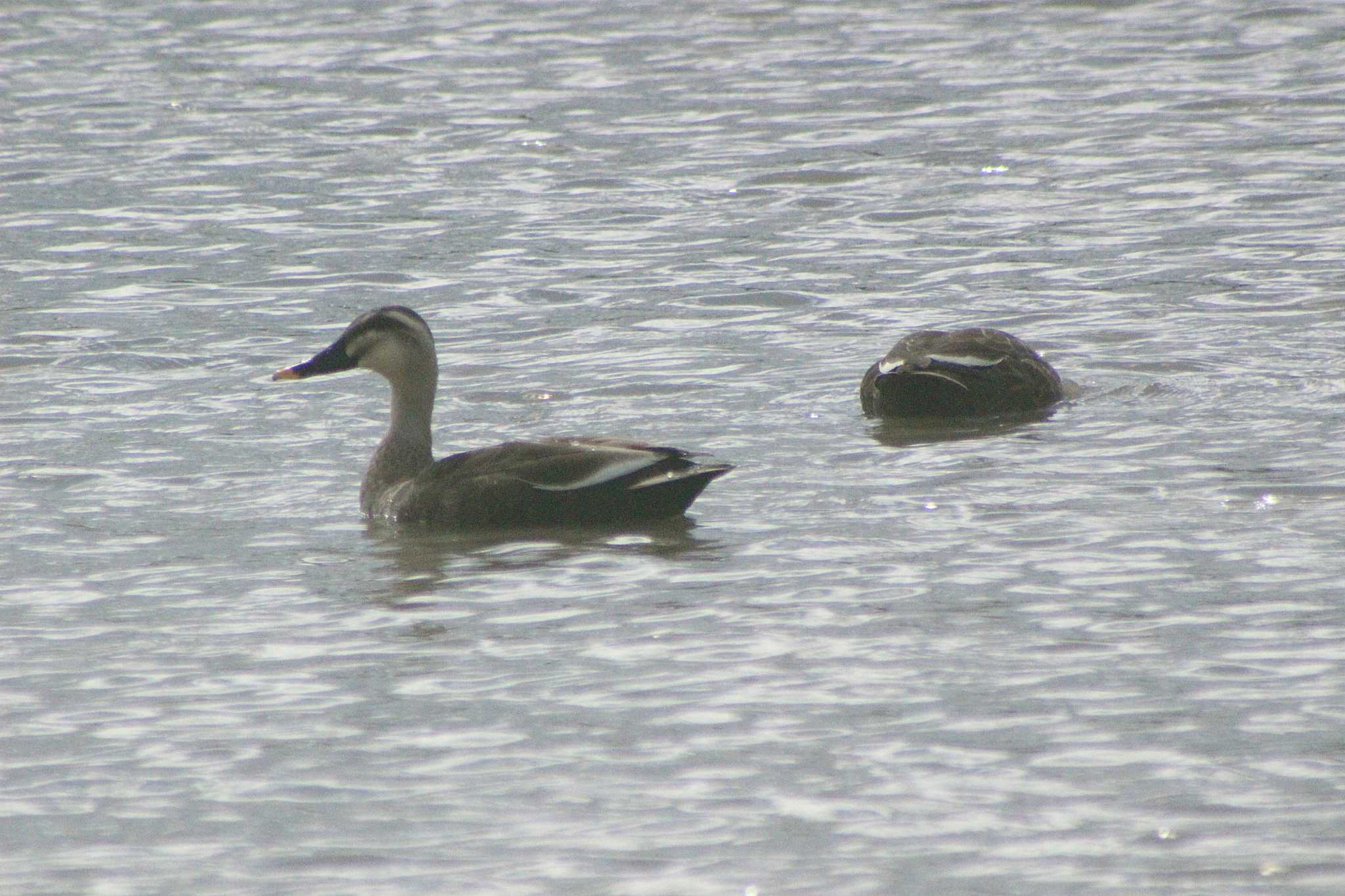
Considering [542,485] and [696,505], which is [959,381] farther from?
[542,485]

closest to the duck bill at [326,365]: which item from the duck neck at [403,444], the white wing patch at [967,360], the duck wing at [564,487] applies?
the duck neck at [403,444]

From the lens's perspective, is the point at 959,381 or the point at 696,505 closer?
the point at 696,505

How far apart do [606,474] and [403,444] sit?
4.01ft

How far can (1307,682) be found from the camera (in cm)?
745

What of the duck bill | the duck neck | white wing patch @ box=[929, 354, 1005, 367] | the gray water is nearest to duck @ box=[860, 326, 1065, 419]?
white wing patch @ box=[929, 354, 1005, 367]

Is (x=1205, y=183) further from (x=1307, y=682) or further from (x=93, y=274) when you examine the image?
(x=1307, y=682)

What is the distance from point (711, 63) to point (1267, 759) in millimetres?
19019

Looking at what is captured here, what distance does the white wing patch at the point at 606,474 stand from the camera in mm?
9883

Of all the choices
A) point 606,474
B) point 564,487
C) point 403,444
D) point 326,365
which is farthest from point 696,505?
point 326,365

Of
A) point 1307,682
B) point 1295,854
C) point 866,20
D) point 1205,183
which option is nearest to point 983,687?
point 1307,682

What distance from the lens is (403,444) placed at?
10719mm

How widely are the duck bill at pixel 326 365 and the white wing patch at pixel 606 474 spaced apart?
1550 millimetres

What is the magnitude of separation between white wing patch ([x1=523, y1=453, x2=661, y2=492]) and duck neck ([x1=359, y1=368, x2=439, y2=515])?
822 millimetres

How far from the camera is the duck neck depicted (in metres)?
10.5
